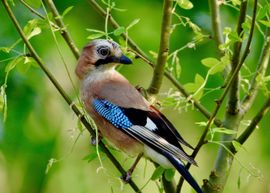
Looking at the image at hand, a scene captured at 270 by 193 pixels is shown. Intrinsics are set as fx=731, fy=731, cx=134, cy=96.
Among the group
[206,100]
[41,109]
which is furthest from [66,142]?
[206,100]

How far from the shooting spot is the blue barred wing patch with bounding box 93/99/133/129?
350cm

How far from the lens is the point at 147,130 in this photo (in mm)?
3383

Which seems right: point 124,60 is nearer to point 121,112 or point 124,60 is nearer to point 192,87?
point 121,112

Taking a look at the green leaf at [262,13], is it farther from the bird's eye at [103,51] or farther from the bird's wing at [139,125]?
the bird's eye at [103,51]

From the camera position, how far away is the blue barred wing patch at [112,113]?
350 centimetres

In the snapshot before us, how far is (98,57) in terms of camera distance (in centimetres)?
374

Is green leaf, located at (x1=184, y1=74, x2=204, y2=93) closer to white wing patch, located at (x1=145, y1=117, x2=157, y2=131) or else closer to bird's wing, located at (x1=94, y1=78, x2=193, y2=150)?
bird's wing, located at (x1=94, y1=78, x2=193, y2=150)

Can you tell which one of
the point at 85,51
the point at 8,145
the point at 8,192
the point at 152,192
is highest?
the point at 85,51

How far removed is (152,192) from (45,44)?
1.34m

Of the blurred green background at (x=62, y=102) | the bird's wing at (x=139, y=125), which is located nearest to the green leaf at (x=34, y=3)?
the bird's wing at (x=139, y=125)

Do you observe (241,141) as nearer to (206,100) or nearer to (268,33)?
(268,33)

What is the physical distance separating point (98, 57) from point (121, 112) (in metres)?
0.37

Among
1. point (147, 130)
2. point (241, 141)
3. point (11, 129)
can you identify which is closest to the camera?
point (241, 141)

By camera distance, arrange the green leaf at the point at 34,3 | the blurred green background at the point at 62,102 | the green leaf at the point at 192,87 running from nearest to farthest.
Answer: the green leaf at the point at 34,3 → the green leaf at the point at 192,87 → the blurred green background at the point at 62,102
